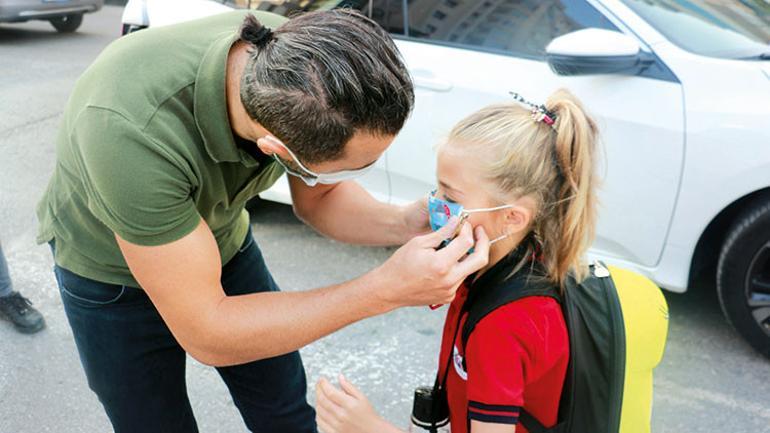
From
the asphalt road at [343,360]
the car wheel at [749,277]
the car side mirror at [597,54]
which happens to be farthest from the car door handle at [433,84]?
the car wheel at [749,277]

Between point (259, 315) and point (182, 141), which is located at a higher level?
A: point (182, 141)

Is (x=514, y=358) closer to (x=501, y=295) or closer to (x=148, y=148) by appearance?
(x=501, y=295)

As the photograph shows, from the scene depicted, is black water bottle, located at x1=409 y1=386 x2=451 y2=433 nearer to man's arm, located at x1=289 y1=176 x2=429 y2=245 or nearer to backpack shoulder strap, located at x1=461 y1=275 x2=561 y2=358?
backpack shoulder strap, located at x1=461 y1=275 x2=561 y2=358

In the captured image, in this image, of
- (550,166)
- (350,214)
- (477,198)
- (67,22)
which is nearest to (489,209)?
(477,198)

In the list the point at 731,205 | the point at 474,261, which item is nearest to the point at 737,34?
the point at 731,205

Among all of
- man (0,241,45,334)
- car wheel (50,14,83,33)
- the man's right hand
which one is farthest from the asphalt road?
car wheel (50,14,83,33)

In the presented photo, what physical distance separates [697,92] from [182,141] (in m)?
2.08

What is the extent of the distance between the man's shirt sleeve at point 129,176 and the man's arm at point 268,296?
49 mm

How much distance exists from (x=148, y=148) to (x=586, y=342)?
903 millimetres

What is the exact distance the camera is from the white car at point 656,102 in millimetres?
2793

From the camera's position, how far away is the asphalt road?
107 inches

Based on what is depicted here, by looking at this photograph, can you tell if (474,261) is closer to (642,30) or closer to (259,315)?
(259,315)

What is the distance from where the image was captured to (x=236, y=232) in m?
1.96

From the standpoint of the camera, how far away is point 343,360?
3059 millimetres
